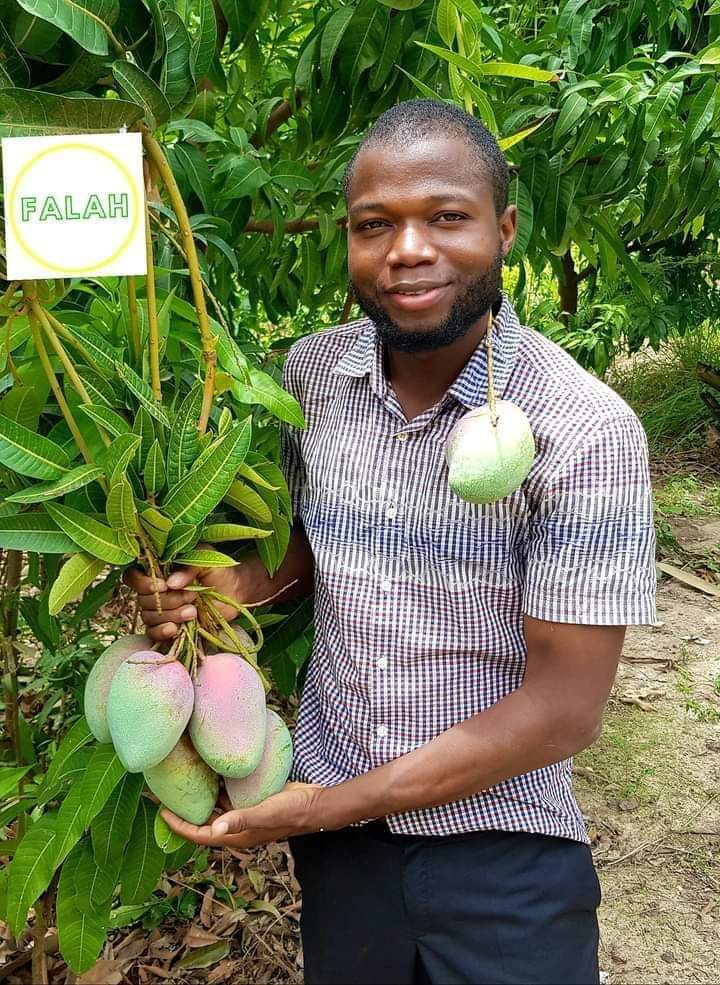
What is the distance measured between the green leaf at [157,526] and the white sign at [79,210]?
0.26 metres

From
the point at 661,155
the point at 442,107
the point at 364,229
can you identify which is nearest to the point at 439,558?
the point at 364,229

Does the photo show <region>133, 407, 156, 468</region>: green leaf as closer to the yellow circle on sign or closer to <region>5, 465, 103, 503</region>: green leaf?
<region>5, 465, 103, 503</region>: green leaf

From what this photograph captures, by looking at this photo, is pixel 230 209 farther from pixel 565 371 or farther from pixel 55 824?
pixel 55 824

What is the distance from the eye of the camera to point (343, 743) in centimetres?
151

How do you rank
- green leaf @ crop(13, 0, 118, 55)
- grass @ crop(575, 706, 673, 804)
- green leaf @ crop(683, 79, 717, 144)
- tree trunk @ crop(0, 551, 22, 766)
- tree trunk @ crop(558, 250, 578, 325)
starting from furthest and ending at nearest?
tree trunk @ crop(558, 250, 578, 325) < grass @ crop(575, 706, 673, 804) < green leaf @ crop(683, 79, 717, 144) < tree trunk @ crop(0, 551, 22, 766) < green leaf @ crop(13, 0, 118, 55)

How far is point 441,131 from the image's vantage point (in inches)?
49.0

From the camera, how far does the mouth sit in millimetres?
1249

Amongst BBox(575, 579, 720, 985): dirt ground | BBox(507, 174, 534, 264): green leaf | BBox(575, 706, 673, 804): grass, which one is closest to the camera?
BBox(507, 174, 534, 264): green leaf

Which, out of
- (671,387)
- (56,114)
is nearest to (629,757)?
(56,114)

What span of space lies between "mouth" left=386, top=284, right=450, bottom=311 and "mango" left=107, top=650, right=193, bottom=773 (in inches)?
21.3

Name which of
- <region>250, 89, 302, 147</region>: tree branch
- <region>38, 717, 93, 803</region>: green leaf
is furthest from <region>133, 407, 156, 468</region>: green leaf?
<region>250, 89, 302, 147</region>: tree branch

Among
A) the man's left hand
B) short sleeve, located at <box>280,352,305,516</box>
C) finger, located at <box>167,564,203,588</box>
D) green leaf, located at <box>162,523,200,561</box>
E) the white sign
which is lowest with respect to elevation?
the man's left hand

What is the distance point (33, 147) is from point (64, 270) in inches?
4.9

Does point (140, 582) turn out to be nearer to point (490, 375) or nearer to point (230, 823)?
point (230, 823)
